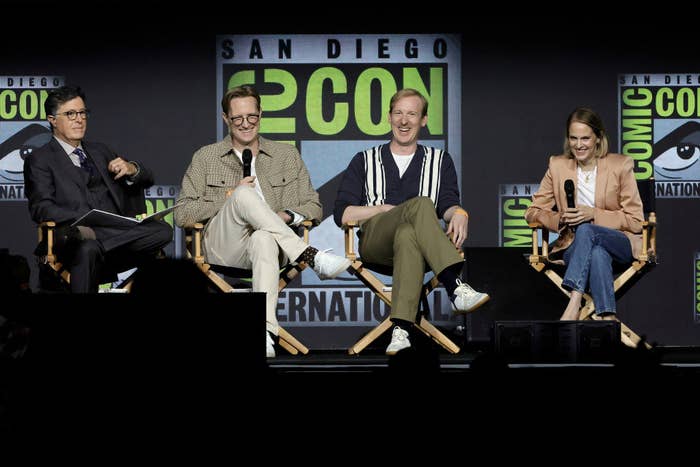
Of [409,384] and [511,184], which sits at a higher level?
[511,184]

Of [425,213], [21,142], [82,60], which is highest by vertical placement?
[82,60]

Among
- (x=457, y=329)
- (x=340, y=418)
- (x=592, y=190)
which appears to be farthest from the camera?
(x=457, y=329)

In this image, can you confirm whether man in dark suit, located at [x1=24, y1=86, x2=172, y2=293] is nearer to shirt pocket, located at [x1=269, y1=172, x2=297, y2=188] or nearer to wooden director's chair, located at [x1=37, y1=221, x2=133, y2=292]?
wooden director's chair, located at [x1=37, y1=221, x2=133, y2=292]

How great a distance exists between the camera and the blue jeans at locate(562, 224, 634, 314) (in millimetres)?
5145

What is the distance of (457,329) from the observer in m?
6.43

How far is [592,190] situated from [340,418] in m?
2.96

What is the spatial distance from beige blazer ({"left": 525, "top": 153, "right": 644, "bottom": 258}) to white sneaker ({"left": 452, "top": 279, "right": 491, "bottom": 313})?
2.18 ft

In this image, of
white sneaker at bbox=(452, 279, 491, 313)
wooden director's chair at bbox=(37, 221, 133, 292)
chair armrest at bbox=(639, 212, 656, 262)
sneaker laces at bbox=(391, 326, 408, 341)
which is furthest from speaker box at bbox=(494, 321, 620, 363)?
wooden director's chair at bbox=(37, 221, 133, 292)

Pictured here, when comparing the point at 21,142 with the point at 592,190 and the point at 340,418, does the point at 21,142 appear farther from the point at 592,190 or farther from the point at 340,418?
the point at 340,418

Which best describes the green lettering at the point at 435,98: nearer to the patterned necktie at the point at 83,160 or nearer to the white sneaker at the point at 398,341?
the white sneaker at the point at 398,341

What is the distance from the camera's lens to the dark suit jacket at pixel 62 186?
5367 millimetres

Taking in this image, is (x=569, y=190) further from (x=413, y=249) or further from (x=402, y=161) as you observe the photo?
(x=402, y=161)

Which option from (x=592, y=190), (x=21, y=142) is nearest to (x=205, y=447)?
(x=592, y=190)

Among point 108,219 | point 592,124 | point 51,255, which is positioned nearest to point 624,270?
point 592,124
